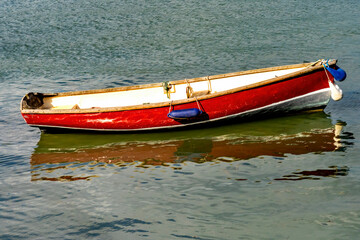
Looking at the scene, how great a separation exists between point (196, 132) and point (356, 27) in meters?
14.7

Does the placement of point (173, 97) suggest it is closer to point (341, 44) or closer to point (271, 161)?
point (271, 161)

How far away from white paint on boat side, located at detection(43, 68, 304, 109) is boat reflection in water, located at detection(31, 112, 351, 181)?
125cm

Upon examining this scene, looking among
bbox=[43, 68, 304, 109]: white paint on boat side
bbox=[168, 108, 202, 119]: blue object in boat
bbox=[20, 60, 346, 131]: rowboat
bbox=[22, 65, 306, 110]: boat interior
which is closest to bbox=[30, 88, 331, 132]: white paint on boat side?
bbox=[20, 60, 346, 131]: rowboat

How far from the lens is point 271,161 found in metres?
9.74

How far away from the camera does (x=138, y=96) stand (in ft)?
46.5

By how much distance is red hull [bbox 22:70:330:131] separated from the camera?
12203 millimetres

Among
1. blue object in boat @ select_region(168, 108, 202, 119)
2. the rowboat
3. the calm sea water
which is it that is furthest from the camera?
the rowboat

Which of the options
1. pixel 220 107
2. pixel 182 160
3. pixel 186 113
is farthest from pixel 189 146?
pixel 220 107

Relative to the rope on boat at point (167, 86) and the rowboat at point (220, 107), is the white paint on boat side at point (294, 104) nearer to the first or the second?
the rowboat at point (220, 107)

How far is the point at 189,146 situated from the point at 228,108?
66.2 inches

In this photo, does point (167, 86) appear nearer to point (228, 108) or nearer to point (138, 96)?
point (138, 96)

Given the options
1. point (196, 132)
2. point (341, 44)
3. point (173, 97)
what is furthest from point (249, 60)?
point (196, 132)

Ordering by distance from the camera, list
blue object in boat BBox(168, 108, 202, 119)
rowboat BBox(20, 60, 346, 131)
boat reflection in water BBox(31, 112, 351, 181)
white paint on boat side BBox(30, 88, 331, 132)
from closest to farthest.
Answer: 1. boat reflection in water BBox(31, 112, 351, 181)
2. blue object in boat BBox(168, 108, 202, 119)
3. rowboat BBox(20, 60, 346, 131)
4. white paint on boat side BBox(30, 88, 331, 132)

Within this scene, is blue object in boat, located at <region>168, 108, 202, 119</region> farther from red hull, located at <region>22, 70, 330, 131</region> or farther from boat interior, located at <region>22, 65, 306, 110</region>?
boat interior, located at <region>22, 65, 306, 110</region>
